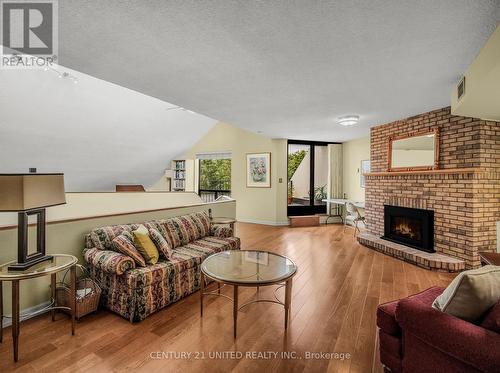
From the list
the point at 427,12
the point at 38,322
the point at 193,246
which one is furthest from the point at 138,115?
the point at 427,12

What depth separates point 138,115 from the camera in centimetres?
515

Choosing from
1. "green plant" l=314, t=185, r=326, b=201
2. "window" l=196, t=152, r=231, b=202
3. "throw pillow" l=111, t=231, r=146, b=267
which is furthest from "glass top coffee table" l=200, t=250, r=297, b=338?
"window" l=196, t=152, r=231, b=202

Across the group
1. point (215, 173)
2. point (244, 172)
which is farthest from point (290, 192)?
point (215, 173)

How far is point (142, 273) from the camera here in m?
2.19

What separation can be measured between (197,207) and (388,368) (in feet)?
10.5

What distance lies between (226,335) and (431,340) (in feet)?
4.60

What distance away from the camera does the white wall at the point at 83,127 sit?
3.63 meters

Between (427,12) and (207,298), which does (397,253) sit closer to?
(207,298)

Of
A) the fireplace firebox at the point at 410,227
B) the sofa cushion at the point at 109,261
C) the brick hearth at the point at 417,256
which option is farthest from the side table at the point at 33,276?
the fireplace firebox at the point at 410,227

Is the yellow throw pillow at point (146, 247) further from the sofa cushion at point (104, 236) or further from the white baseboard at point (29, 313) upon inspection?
the white baseboard at point (29, 313)

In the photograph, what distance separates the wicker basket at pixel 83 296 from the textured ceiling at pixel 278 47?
197 centimetres

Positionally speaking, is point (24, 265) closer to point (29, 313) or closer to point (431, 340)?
point (29, 313)

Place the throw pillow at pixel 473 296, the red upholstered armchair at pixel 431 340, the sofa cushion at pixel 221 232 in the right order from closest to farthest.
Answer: the red upholstered armchair at pixel 431 340 < the throw pillow at pixel 473 296 < the sofa cushion at pixel 221 232

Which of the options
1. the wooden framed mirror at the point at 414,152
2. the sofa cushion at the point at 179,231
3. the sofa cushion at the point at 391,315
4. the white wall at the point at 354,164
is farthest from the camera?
the white wall at the point at 354,164
